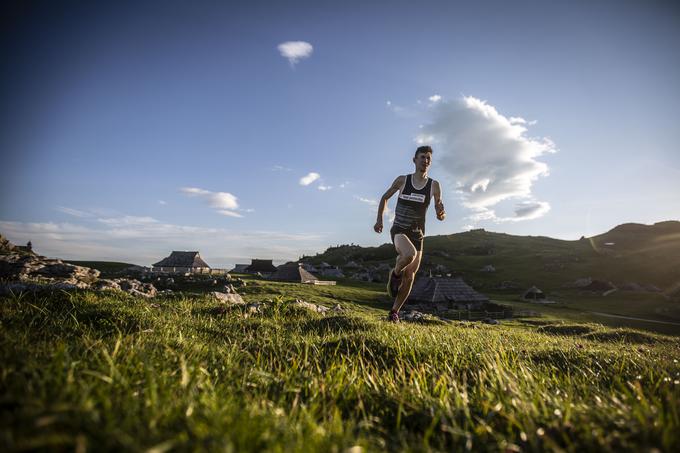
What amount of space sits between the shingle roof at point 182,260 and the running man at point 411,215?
86.9 meters

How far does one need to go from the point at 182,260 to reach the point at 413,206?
90.3 metres

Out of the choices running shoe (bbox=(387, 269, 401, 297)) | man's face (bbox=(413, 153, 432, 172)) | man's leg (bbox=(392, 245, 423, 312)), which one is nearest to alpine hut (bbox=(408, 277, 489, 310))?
running shoe (bbox=(387, 269, 401, 297))

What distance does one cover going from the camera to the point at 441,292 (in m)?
58.9

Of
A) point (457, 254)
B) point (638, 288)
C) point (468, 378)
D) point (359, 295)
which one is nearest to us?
point (468, 378)

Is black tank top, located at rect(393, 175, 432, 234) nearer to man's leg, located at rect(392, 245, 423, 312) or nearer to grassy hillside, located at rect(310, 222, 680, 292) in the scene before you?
man's leg, located at rect(392, 245, 423, 312)

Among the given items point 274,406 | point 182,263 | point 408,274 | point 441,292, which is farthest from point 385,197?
point 182,263

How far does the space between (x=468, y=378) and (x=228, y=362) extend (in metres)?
2.66

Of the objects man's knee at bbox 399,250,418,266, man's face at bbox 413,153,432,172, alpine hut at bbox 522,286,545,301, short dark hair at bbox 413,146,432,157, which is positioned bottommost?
Result: alpine hut at bbox 522,286,545,301

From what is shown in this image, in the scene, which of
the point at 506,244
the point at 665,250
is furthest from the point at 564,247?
the point at 665,250

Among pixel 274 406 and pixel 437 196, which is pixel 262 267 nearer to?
pixel 437 196

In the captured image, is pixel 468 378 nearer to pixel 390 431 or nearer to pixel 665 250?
pixel 390 431

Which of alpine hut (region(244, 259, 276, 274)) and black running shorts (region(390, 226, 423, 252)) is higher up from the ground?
black running shorts (region(390, 226, 423, 252))

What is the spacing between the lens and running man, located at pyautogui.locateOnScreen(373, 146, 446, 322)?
9297mm

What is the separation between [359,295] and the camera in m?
56.0
